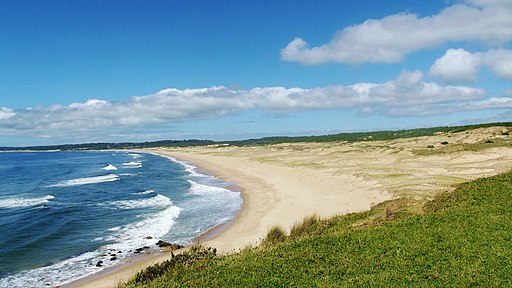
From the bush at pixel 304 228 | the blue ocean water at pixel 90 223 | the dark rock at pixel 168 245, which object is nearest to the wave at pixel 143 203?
the blue ocean water at pixel 90 223

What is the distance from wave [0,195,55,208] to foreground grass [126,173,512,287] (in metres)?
35.3

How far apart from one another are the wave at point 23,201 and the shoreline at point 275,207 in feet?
74.5

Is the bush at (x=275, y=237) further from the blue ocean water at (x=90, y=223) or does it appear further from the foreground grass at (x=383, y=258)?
the blue ocean water at (x=90, y=223)

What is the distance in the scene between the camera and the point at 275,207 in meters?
35.8

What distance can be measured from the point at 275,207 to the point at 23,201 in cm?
3086

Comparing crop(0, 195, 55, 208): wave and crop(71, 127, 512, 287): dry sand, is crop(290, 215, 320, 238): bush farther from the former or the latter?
crop(0, 195, 55, 208): wave

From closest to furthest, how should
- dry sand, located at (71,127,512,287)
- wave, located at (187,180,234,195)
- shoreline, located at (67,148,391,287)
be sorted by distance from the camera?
shoreline, located at (67,148,391,287) < dry sand, located at (71,127,512,287) < wave, located at (187,180,234,195)

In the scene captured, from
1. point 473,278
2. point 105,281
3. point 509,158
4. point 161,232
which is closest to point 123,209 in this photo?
point 161,232

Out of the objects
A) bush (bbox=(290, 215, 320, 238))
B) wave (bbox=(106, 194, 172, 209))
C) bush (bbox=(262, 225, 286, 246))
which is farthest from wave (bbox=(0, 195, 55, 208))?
bush (bbox=(290, 215, 320, 238))

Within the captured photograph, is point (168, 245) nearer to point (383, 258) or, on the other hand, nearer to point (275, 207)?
point (275, 207)

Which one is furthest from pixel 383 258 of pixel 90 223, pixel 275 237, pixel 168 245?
pixel 90 223

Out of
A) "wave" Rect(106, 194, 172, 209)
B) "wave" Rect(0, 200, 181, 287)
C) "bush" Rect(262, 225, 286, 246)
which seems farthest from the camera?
"wave" Rect(106, 194, 172, 209)

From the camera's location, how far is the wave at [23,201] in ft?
145

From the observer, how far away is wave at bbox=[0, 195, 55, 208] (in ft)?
145
